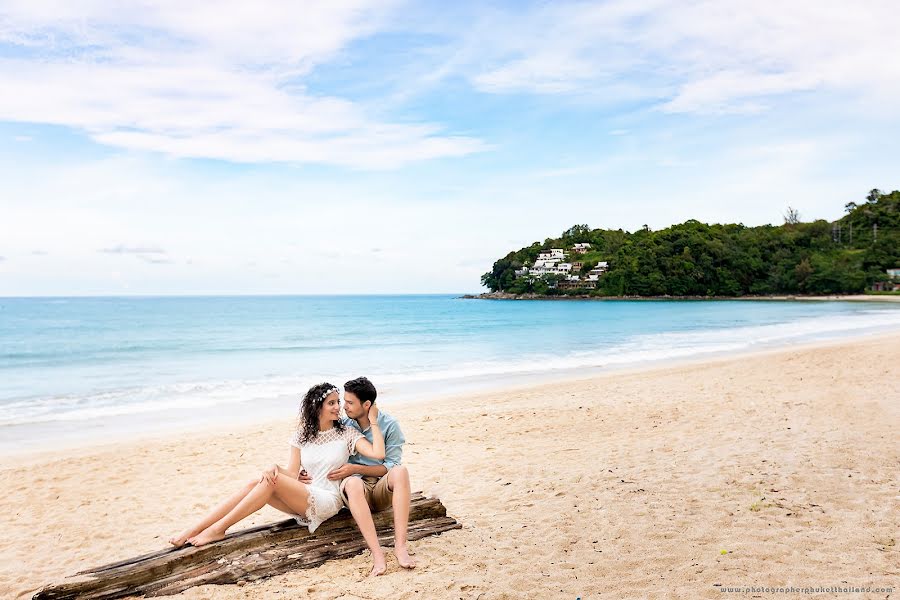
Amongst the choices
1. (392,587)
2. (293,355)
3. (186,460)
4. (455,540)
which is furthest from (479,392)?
(293,355)

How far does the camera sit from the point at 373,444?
4387 millimetres

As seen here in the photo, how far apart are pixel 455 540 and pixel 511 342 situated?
2550 cm

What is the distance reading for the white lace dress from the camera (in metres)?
4.37

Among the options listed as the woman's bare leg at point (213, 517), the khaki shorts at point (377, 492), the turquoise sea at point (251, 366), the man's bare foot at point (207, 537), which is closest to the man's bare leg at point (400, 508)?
the khaki shorts at point (377, 492)

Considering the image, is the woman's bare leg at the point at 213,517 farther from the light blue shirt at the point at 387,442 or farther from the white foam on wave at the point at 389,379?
the white foam on wave at the point at 389,379

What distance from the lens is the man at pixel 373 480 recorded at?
13.9 feet

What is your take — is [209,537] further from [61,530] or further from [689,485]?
[689,485]

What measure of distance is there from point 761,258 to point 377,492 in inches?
4374

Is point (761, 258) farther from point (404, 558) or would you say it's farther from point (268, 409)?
point (404, 558)

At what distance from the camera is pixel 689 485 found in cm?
604

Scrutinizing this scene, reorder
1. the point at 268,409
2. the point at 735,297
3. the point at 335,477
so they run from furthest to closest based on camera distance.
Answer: the point at 735,297
the point at 268,409
the point at 335,477

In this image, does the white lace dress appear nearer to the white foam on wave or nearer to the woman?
the woman

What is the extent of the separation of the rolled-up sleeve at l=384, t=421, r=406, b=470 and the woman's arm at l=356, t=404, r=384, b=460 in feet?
0.53

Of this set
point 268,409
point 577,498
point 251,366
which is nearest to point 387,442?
point 577,498
